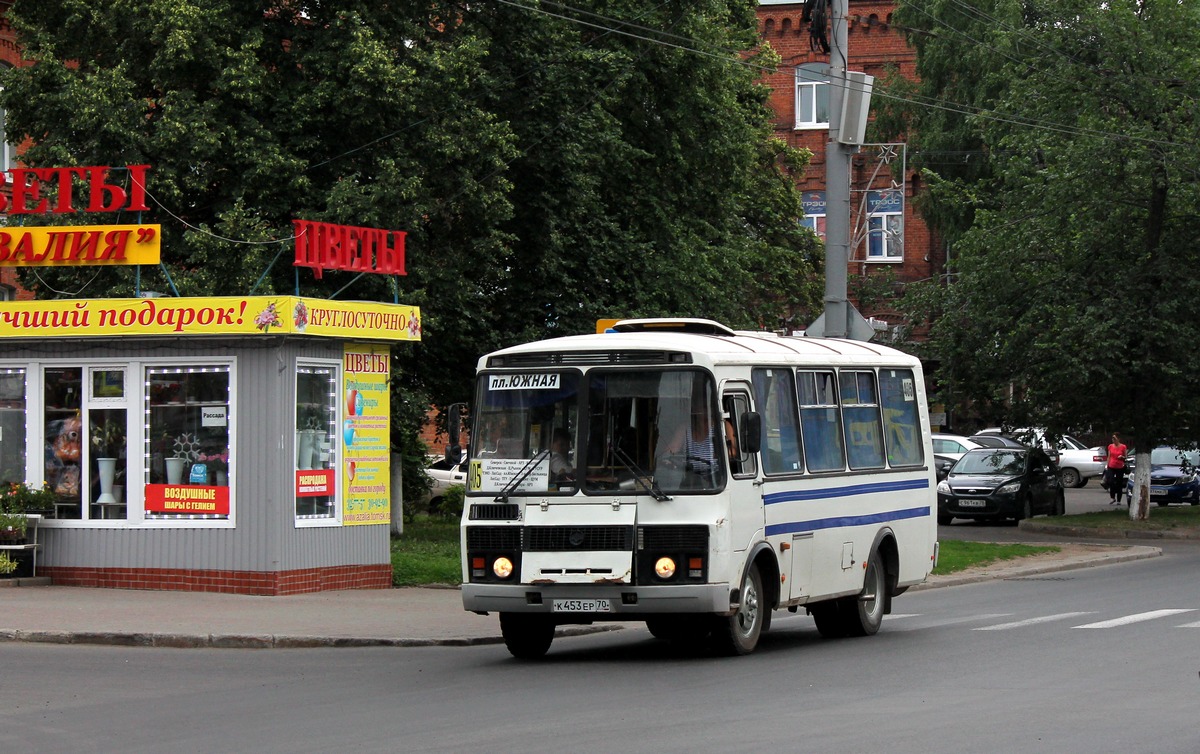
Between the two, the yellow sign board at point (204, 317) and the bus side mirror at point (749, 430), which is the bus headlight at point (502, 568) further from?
the yellow sign board at point (204, 317)

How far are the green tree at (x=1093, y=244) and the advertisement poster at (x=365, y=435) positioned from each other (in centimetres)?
1616

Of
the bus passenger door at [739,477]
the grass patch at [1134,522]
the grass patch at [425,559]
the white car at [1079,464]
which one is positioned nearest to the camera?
the bus passenger door at [739,477]

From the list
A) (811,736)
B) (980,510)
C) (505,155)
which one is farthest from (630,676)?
(980,510)

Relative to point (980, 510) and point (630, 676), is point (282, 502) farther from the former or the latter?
point (980, 510)

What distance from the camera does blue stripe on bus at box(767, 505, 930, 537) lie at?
14.8 metres

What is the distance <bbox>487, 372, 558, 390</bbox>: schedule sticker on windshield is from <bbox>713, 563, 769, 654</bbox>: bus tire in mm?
2235

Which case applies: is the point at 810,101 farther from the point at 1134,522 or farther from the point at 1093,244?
the point at 1134,522

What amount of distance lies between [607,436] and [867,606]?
407 cm

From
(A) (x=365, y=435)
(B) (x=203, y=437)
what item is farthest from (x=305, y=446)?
(B) (x=203, y=437)

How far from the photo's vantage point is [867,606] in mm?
16641

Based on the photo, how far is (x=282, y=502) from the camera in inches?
762

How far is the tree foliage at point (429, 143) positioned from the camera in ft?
83.9

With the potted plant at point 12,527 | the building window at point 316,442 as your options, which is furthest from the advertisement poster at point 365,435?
the potted plant at point 12,527

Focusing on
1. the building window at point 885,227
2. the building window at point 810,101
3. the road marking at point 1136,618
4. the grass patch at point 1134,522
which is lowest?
the road marking at point 1136,618
